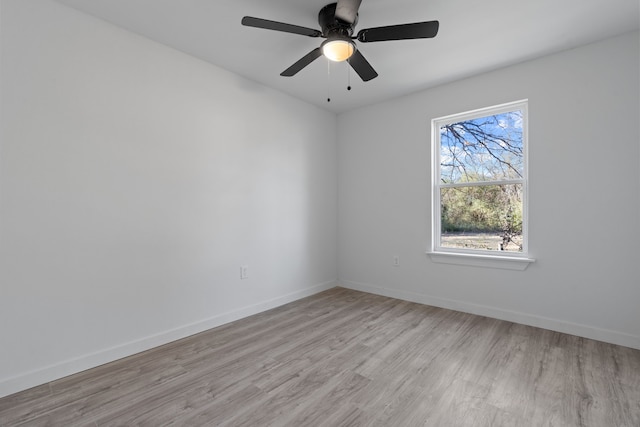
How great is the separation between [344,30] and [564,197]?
2.45 metres

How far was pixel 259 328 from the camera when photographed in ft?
9.64

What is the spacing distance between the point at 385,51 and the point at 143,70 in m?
2.09

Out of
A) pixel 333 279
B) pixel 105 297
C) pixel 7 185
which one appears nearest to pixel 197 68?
pixel 7 185

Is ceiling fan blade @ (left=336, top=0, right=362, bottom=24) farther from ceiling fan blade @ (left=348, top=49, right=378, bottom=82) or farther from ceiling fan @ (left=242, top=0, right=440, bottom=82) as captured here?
ceiling fan blade @ (left=348, top=49, right=378, bottom=82)

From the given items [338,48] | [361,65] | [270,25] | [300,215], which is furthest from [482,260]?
[270,25]

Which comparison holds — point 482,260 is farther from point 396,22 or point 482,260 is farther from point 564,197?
point 396,22

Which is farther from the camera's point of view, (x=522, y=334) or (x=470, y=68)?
(x=470, y=68)

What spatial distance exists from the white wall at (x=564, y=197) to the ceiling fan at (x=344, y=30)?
5.46 ft

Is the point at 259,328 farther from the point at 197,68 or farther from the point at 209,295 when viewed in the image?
the point at 197,68

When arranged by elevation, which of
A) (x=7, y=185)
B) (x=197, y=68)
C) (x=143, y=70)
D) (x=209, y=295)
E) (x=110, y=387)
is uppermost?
(x=197, y=68)

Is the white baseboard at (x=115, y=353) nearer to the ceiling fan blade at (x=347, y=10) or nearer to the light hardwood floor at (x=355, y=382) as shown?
the light hardwood floor at (x=355, y=382)

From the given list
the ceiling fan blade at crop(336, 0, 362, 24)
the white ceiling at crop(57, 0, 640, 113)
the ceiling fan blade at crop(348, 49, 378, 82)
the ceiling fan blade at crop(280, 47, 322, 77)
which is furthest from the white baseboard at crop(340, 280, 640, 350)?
the ceiling fan blade at crop(336, 0, 362, 24)

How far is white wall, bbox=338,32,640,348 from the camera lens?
2.49 m

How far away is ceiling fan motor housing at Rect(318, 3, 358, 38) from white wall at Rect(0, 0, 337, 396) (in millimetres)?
1401
